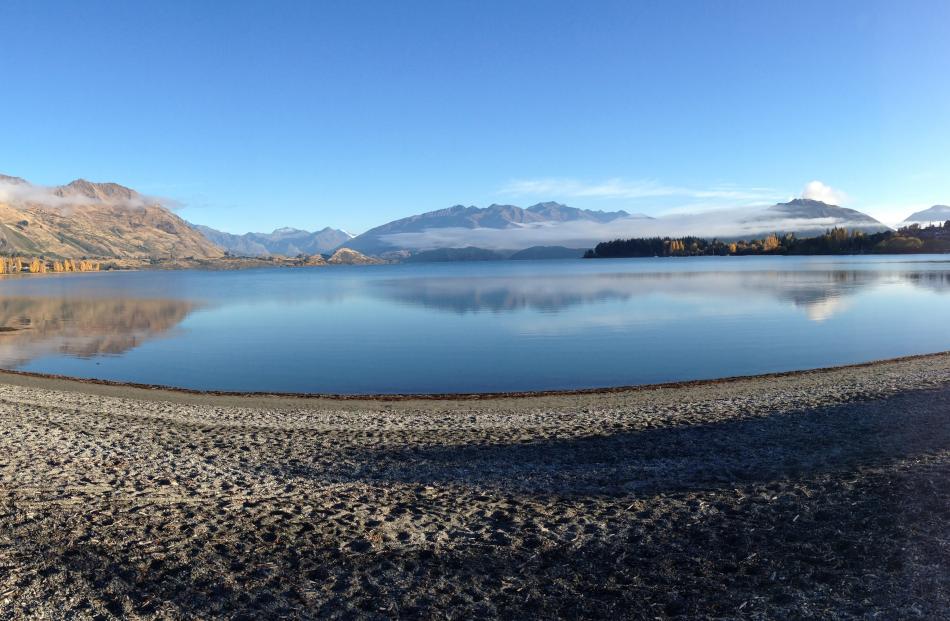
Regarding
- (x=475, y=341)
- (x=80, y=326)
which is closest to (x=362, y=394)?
(x=475, y=341)

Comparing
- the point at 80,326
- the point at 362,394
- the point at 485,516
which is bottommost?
the point at 362,394

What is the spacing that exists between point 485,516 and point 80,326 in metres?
57.4

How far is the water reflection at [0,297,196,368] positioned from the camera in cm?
4122

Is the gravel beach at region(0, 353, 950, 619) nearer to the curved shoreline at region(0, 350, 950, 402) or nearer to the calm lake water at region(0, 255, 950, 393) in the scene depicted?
the curved shoreline at region(0, 350, 950, 402)

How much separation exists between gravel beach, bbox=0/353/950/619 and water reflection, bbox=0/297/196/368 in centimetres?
2496

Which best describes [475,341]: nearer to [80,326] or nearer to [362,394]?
[362,394]

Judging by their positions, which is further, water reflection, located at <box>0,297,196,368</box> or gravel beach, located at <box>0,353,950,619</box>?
water reflection, located at <box>0,297,196,368</box>

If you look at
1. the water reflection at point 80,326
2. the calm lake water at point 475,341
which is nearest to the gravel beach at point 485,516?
the calm lake water at point 475,341

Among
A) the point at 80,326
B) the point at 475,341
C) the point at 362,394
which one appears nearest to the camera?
the point at 362,394

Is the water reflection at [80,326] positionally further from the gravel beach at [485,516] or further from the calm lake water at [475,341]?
the gravel beach at [485,516]

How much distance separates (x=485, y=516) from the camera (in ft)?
35.6

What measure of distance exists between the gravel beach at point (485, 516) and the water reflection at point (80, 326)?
81.9 ft

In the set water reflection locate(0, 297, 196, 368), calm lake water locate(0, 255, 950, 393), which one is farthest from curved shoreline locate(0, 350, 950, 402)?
water reflection locate(0, 297, 196, 368)

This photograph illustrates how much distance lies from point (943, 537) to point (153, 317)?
6847 cm
